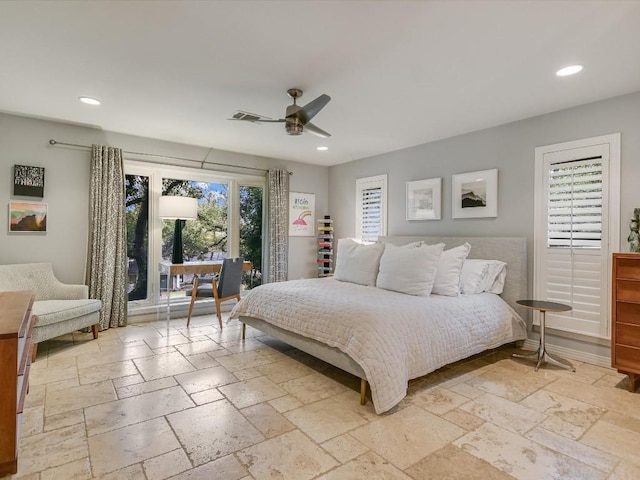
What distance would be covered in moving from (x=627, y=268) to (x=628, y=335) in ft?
1.69

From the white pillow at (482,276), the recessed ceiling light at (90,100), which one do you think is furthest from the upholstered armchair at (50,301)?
the white pillow at (482,276)

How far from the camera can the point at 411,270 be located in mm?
3477

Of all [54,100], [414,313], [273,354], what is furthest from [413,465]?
[54,100]

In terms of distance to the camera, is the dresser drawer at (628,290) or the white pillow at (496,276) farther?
the white pillow at (496,276)

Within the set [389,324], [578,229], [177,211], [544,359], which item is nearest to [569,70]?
[578,229]

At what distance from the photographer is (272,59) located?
8.36ft

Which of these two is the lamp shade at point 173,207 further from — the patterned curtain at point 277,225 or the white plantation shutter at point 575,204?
the white plantation shutter at point 575,204

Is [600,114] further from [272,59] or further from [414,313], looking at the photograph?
[272,59]

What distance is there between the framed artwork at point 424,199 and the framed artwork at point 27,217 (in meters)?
4.53

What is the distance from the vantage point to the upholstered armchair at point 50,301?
3361 millimetres

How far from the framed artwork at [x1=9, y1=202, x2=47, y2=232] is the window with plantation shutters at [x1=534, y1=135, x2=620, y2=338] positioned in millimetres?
5440

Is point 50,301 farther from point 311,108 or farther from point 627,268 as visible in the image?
point 627,268

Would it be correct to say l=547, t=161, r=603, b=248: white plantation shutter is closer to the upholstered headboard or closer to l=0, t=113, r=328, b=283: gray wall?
the upholstered headboard

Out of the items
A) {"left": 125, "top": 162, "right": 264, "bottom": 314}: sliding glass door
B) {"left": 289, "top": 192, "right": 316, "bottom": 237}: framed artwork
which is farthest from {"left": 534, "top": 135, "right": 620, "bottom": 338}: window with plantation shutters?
{"left": 125, "top": 162, "right": 264, "bottom": 314}: sliding glass door
